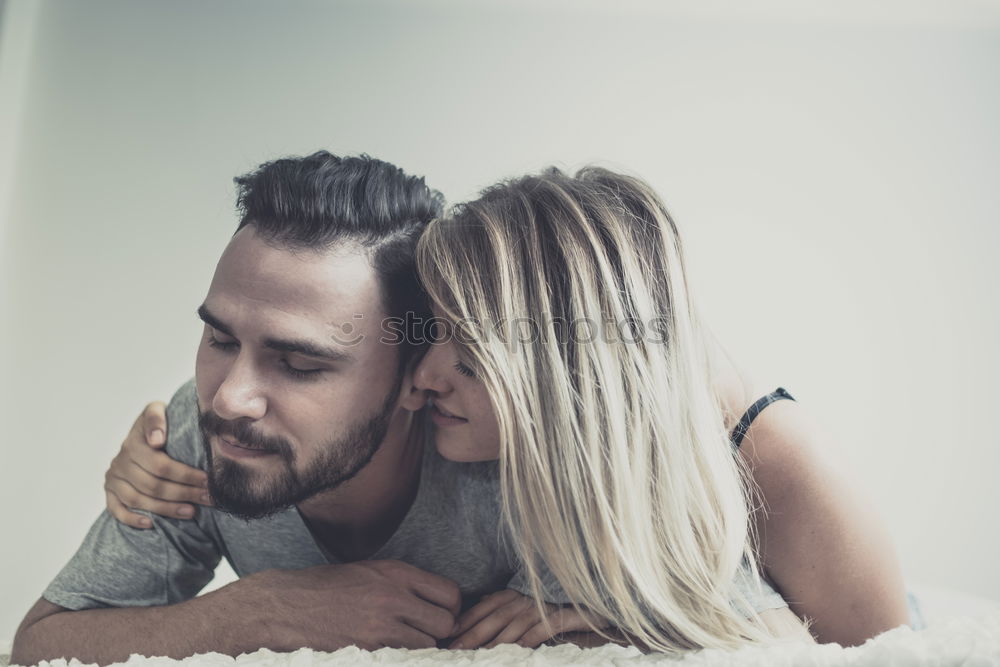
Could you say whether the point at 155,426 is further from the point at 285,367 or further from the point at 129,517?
the point at 285,367

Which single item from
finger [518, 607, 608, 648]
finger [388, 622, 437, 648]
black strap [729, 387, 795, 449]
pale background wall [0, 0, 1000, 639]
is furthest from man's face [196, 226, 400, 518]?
pale background wall [0, 0, 1000, 639]

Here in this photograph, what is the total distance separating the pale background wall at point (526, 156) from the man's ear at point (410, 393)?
0.78 m

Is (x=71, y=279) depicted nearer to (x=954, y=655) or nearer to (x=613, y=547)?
(x=613, y=547)

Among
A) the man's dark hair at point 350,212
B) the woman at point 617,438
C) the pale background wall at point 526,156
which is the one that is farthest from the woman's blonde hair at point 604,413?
the pale background wall at point 526,156

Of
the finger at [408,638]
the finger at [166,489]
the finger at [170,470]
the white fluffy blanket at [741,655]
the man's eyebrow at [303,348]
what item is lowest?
the finger at [408,638]

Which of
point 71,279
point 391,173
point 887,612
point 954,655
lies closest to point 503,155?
point 391,173

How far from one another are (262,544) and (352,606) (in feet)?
0.86

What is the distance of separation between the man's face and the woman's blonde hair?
13 cm

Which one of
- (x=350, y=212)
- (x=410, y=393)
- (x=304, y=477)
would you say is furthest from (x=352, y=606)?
(x=350, y=212)

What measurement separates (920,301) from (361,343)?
4.81ft

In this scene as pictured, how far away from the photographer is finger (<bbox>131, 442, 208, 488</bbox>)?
3.31ft

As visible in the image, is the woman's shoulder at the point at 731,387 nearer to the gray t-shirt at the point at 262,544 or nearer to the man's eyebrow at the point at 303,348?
the gray t-shirt at the point at 262,544

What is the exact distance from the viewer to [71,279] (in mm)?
1675

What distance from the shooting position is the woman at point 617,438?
2.53 feet
